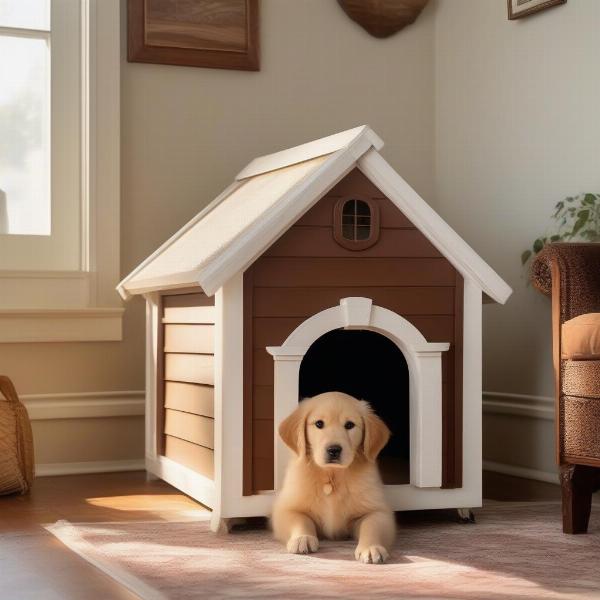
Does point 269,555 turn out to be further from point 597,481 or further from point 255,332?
point 597,481

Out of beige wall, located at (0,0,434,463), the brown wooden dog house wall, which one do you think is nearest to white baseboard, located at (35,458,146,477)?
beige wall, located at (0,0,434,463)

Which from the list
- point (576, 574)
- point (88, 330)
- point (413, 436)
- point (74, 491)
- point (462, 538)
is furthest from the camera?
point (88, 330)

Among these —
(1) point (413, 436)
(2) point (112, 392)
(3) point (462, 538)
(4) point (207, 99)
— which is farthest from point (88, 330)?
(3) point (462, 538)

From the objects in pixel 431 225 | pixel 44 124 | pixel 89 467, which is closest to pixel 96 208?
pixel 44 124

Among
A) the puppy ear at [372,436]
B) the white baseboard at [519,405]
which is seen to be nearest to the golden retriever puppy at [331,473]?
the puppy ear at [372,436]

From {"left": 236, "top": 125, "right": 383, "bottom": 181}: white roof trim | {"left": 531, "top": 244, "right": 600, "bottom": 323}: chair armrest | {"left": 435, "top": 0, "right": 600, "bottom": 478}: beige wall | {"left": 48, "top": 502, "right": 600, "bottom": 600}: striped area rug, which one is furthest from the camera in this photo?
{"left": 435, "top": 0, "right": 600, "bottom": 478}: beige wall

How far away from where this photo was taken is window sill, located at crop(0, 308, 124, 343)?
3818 millimetres

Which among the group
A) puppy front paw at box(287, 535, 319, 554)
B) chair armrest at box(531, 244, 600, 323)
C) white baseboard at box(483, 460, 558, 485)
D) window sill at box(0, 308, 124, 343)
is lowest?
white baseboard at box(483, 460, 558, 485)

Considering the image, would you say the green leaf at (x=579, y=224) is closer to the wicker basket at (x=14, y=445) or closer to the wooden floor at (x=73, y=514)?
the wooden floor at (x=73, y=514)

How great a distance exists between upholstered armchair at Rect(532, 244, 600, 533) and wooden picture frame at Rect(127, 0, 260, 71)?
5.69ft

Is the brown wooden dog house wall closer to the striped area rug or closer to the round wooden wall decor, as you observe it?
the striped area rug

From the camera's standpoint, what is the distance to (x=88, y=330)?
3924 millimetres

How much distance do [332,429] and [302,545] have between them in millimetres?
292

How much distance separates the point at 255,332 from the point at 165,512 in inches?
24.4
